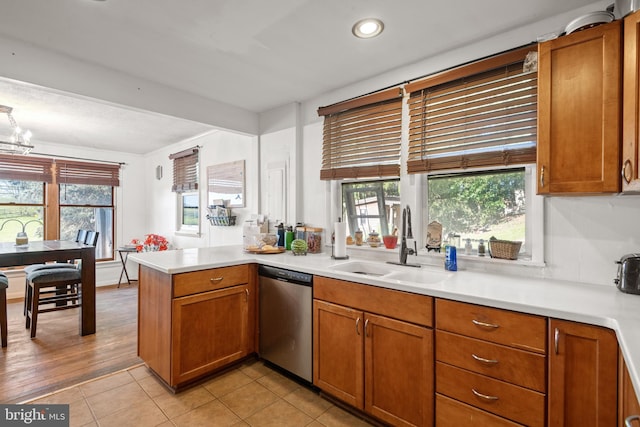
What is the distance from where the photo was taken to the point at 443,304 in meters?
1.53

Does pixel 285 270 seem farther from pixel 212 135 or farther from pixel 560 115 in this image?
pixel 212 135

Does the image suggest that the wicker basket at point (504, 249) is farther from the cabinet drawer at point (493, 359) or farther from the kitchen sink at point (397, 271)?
the cabinet drawer at point (493, 359)

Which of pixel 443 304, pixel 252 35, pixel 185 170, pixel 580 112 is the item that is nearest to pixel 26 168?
pixel 185 170

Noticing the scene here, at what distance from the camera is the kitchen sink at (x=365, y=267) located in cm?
230

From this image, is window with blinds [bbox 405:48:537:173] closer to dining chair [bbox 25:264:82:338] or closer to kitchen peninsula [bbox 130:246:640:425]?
kitchen peninsula [bbox 130:246:640:425]

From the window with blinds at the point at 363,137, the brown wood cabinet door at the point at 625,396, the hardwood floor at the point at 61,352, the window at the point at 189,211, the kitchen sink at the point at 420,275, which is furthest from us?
the window at the point at 189,211

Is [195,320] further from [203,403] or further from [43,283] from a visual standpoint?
[43,283]

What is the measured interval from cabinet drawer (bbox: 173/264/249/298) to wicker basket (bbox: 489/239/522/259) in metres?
1.82

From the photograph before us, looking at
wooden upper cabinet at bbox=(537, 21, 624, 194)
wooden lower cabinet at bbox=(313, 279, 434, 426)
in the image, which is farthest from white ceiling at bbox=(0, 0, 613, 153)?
wooden lower cabinet at bbox=(313, 279, 434, 426)

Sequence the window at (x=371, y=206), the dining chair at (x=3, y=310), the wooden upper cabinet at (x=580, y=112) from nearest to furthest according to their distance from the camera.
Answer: the wooden upper cabinet at (x=580, y=112) < the window at (x=371, y=206) < the dining chair at (x=3, y=310)

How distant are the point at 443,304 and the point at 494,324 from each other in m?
0.23

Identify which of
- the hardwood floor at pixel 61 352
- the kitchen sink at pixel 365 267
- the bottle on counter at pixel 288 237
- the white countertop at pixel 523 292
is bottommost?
the hardwood floor at pixel 61 352

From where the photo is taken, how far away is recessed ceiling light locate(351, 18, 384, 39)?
1825 millimetres

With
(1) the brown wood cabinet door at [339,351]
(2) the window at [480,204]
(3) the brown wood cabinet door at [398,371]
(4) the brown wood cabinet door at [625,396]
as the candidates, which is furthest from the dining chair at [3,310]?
(4) the brown wood cabinet door at [625,396]
